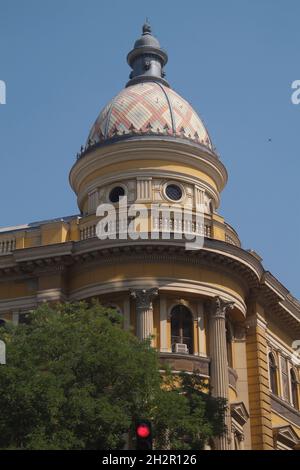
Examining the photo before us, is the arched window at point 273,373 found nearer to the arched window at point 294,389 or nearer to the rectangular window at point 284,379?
the rectangular window at point 284,379

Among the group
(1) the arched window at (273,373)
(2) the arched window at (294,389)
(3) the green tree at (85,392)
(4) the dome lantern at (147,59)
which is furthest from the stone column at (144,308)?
(4) the dome lantern at (147,59)

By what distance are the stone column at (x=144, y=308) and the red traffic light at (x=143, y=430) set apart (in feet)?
59.4

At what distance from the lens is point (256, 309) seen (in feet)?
132

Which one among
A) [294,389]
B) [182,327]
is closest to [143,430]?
[182,327]

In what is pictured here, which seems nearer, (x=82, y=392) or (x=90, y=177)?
(x=82, y=392)

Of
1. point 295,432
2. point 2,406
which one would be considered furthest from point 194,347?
point 2,406

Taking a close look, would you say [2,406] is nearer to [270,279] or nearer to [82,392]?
[82,392]

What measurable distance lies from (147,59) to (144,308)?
14.7m

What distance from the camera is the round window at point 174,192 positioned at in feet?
132

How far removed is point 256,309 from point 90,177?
8.50m

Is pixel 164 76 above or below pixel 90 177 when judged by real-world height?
above

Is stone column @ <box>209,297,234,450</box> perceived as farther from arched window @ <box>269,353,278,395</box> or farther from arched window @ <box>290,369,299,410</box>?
arched window @ <box>290,369,299,410</box>

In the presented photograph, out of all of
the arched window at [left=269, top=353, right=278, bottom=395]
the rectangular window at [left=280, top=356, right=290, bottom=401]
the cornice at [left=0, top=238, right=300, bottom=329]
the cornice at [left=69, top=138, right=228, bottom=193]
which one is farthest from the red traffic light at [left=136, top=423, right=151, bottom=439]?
the rectangular window at [left=280, top=356, right=290, bottom=401]

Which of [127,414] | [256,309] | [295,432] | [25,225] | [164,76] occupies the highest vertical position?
[164,76]
